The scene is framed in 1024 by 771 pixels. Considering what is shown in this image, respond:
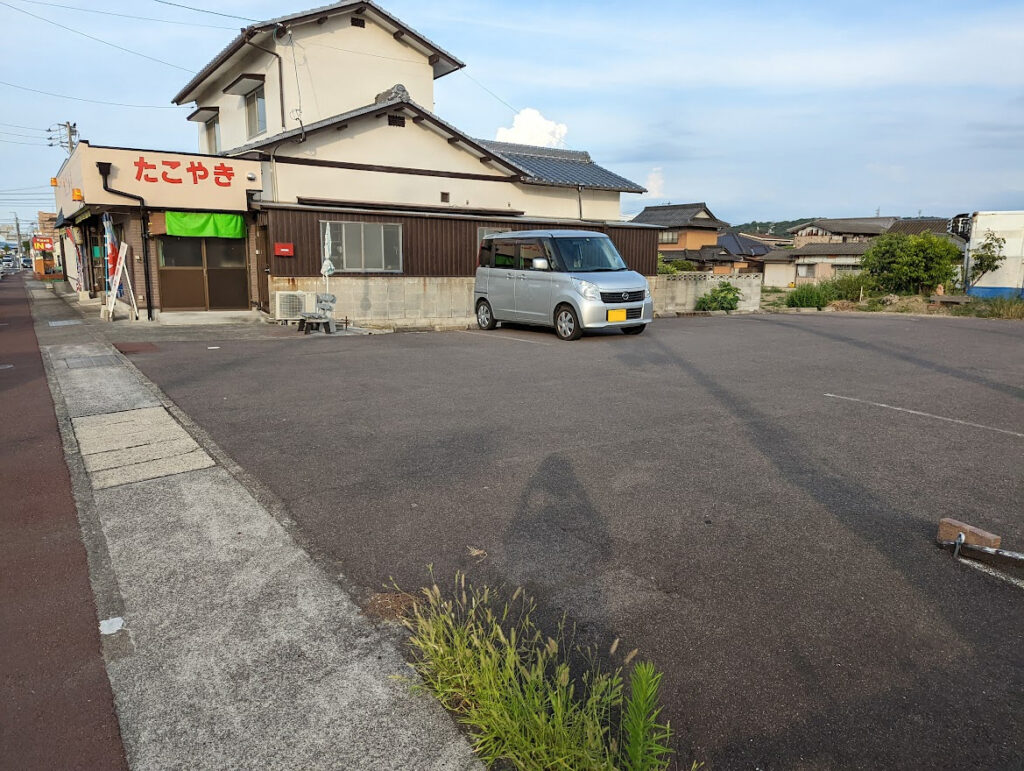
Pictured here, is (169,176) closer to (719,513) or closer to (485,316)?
(485,316)

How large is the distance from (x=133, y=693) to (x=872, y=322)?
1868 centimetres

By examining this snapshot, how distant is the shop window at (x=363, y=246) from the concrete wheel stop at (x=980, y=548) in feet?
45.5

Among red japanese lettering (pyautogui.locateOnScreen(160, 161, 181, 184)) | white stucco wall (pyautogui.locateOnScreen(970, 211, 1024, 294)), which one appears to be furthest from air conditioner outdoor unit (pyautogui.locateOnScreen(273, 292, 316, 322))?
white stucco wall (pyautogui.locateOnScreen(970, 211, 1024, 294))

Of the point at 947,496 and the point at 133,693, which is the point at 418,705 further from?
the point at 947,496

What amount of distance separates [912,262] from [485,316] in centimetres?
1642

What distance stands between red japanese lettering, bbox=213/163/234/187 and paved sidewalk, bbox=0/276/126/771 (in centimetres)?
1188

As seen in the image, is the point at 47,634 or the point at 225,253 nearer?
the point at 47,634

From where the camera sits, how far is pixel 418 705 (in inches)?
91.1

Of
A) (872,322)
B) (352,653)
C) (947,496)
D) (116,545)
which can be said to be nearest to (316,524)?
(116,545)

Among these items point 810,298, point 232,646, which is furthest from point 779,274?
point 232,646

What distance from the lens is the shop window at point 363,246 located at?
15234 millimetres

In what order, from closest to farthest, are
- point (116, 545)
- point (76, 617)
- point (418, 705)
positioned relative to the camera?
point (418, 705) → point (76, 617) → point (116, 545)

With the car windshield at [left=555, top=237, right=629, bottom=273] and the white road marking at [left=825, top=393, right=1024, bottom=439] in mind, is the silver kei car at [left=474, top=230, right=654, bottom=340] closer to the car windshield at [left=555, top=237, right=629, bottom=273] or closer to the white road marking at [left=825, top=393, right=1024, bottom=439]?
the car windshield at [left=555, top=237, right=629, bottom=273]

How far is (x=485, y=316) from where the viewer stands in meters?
14.5
